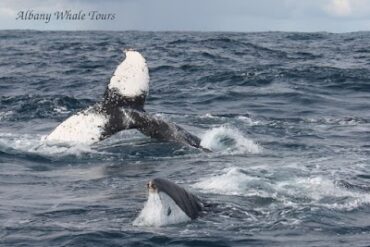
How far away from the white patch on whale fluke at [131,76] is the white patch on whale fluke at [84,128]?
72 cm

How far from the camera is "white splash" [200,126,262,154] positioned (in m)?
17.5

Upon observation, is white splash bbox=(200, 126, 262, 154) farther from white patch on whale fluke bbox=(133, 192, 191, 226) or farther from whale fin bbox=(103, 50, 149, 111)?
white patch on whale fluke bbox=(133, 192, 191, 226)

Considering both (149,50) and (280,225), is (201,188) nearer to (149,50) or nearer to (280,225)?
(280,225)

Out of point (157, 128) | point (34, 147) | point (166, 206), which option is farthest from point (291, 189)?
point (34, 147)

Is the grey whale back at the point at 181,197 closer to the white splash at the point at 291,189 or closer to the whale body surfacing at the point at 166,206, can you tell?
the whale body surfacing at the point at 166,206

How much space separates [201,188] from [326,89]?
18.4 m

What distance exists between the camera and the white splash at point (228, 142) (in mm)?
17453

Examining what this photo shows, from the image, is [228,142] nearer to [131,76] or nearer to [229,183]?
[131,76]

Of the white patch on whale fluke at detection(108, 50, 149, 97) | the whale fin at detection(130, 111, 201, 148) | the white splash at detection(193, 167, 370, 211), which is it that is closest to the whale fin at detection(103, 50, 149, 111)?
the white patch on whale fluke at detection(108, 50, 149, 97)

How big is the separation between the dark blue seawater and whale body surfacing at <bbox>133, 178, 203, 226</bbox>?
17cm

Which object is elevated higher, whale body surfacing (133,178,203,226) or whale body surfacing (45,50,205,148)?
whale body surfacing (45,50,205,148)

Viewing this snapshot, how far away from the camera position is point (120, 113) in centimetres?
1589

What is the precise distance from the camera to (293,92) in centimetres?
2945

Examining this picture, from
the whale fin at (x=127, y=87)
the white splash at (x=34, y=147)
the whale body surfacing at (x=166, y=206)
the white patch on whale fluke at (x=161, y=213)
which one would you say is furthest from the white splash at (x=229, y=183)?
the white splash at (x=34, y=147)
